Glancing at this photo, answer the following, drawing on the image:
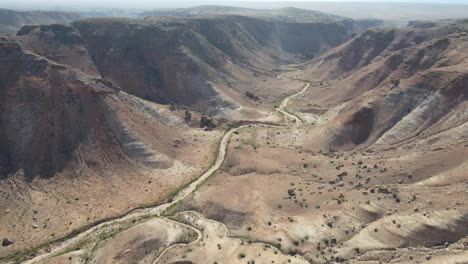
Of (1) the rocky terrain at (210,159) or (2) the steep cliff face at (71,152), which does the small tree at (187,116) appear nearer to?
(1) the rocky terrain at (210,159)

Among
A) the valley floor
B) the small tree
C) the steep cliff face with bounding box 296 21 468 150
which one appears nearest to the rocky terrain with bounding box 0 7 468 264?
the valley floor

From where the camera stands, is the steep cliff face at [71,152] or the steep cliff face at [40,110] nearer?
the steep cliff face at [71,152]

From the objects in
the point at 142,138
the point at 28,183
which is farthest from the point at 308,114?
the point at 28,183

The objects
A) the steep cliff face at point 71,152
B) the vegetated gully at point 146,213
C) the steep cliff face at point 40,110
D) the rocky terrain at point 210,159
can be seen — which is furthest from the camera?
the steep cliff face at point 40,110

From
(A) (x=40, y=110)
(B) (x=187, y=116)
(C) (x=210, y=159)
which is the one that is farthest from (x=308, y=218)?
(B) (x=187, y=116)

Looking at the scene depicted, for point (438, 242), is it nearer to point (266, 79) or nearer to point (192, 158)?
point (192, 158)

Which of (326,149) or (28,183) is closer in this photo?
(28,183)

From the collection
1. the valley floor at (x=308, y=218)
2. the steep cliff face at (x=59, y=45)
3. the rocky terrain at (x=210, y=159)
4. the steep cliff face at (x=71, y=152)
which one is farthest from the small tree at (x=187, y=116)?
the valley floor at (x=308, y=218)

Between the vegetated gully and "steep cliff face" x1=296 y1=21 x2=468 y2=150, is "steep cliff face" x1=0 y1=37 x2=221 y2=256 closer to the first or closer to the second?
the vegetated gully

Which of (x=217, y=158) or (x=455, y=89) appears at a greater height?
(x=455, y=89)
